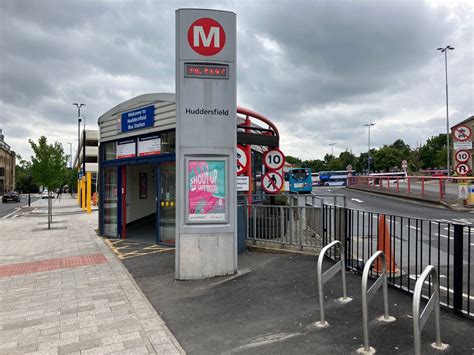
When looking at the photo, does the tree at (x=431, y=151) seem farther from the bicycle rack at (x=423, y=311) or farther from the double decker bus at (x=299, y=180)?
the bicycle rack at (x=423, y=311)

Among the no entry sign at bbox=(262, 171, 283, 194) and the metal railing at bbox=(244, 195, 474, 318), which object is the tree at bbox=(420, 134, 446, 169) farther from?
the metal railing at bbox=(244, 195, 474, 318)

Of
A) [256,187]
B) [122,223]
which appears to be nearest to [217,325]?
[122,223]

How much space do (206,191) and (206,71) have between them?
6.89 ft

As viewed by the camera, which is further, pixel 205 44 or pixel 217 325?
pixel 205 44

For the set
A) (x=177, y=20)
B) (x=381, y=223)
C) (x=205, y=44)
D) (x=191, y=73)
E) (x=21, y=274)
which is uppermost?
(x=177, y=20)

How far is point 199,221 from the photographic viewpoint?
6.44 meters

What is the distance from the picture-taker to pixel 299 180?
36.8 m

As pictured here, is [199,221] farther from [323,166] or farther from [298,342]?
[323,166]

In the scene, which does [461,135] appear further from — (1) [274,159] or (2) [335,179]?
(2) [335,179]

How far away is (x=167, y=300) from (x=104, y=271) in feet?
8.34

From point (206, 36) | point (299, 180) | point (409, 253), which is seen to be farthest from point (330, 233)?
point (299, 180)

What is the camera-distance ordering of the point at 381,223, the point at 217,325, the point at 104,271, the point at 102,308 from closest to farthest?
A: the point at 217,325 < the point at 102,308 < the point at 381,223 < the point at 104,271

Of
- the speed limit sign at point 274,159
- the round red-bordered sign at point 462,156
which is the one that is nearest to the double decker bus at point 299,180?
the round red-bordered sign at point 462,156

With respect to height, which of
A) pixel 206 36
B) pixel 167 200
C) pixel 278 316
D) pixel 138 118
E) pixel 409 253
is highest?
pixel 206 36
